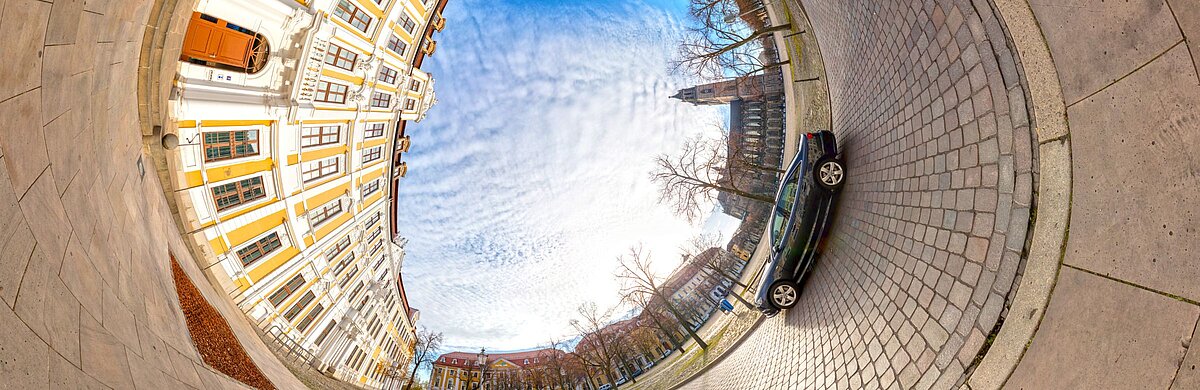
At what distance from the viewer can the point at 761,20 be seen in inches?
661

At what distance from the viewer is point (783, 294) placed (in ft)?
31.4

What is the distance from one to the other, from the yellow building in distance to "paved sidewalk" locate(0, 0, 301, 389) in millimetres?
5398

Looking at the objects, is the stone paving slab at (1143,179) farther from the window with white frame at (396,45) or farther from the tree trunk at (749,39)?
the window with white frame at (396,45)

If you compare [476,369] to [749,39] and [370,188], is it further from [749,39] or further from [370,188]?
[749,39]

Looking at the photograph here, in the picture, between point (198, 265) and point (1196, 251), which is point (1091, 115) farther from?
point (198, 265)

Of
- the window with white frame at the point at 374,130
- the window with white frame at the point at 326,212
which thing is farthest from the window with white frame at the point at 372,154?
the window with white frame at the point at 326,212

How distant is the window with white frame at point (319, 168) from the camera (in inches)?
758

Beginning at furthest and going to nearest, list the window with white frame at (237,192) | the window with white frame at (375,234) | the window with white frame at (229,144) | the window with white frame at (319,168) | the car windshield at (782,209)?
the window with white frame at (375,234)
the window with white frame at (319,168)
the window with white frame at (237,192)
the window with white frame at (229,144)
the car windshield at (782,209)

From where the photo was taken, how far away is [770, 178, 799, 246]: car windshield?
932cm

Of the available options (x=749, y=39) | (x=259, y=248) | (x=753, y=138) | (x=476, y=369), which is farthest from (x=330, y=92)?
(x=476, y=369)

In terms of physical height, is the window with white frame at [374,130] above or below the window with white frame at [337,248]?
above

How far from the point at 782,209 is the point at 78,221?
1342cm

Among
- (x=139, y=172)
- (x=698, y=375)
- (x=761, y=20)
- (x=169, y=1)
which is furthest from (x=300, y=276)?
(x=761, y=20)

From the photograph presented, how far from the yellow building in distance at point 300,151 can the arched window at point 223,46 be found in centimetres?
4
